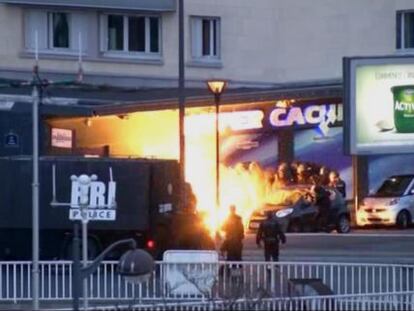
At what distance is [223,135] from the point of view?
53.3 m

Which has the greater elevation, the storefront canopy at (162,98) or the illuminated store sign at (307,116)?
the storefront canopy at (162,98)

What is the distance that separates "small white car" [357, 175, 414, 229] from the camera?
49344 mm

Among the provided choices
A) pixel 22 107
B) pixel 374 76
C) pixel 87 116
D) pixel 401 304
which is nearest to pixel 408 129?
pixel 374 76

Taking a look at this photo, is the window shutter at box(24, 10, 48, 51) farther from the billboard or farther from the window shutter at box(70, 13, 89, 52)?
the billboard

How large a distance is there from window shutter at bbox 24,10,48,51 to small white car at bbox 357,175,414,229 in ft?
40.4

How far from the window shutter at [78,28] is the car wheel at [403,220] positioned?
12.4m

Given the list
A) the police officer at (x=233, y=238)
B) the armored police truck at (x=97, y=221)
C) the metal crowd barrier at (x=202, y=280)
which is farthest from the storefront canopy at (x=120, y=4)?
the metal crowd barrier at (x=202, y=280)

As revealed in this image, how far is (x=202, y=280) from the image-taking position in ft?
82.5

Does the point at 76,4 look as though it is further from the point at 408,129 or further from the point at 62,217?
the point at 408,129

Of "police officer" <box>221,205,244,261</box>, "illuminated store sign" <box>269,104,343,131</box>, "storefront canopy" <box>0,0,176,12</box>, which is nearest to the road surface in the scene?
"police officer" <box>221,205,244,261</box>

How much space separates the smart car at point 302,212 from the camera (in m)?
46.8

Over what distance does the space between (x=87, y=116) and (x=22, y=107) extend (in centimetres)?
649

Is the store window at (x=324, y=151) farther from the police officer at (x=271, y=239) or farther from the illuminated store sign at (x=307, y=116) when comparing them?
the police officer at (x=271, y=239)

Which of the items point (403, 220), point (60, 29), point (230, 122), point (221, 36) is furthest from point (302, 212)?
point (60, 29)
